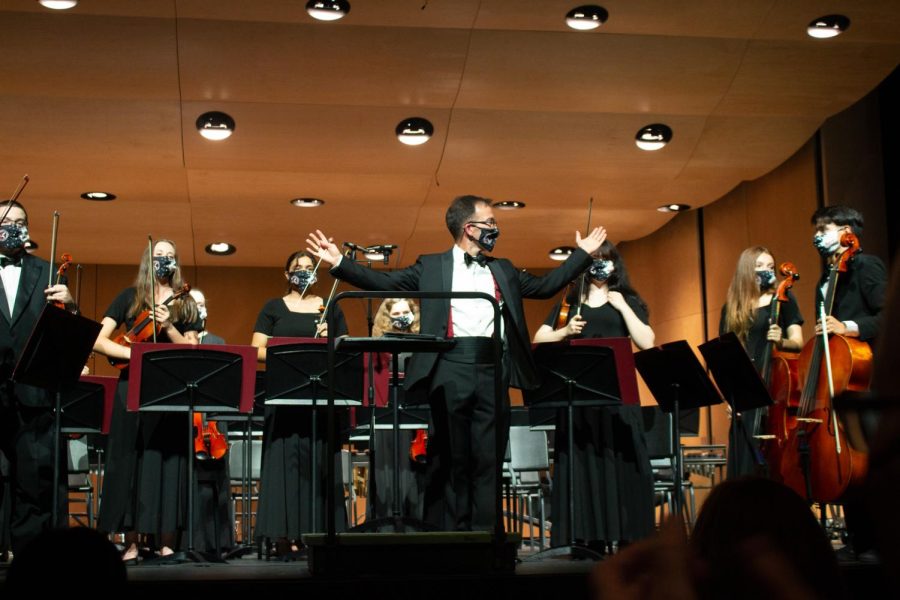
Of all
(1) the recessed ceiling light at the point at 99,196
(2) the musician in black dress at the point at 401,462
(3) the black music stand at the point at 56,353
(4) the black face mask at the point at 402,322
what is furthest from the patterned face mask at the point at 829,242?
(1) the recessed ceiling light at the point at 99,196

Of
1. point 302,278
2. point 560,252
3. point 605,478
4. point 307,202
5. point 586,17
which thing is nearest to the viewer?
point 605,478

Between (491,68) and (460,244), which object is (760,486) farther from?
(491,68)

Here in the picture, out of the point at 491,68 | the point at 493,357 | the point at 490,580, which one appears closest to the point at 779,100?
the point at 491,68

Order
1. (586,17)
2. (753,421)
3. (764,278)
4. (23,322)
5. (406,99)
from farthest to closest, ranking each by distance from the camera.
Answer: (406,99)
(586,17)
(764,278)
(753,421)
(23,322)

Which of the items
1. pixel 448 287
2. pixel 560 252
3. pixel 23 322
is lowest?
pixel 23 322

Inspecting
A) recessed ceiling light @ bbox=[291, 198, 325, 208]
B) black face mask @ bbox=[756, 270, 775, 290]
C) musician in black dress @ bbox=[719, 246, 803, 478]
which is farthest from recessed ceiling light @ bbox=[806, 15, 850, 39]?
recessed ceiling light @ bbox=[291, 198, 325, 208]

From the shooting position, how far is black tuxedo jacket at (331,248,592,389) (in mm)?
4328

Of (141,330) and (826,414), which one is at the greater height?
(141,330)

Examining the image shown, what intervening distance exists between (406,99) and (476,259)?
275 centimetres

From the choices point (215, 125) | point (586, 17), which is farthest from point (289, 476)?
point (586, 17)

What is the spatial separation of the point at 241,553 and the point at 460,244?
1871 millimetres

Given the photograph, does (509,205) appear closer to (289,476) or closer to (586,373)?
(289,476)

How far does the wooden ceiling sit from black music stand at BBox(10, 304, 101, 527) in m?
2.57

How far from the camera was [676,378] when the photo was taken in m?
4.66
